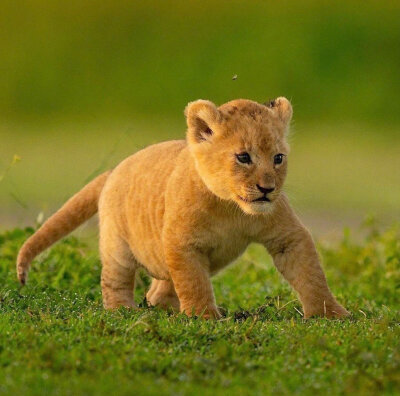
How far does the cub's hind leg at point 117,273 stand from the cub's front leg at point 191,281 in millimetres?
841

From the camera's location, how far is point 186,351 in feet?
20.3

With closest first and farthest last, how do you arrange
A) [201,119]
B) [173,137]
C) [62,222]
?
[201,119], [62,222], [173,137]

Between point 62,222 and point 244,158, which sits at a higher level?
point 244,158

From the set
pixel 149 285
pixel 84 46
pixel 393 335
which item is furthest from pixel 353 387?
pixel 84 46

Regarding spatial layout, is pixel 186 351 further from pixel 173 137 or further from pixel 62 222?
pixel 173 137

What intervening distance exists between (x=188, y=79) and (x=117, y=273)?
13.9 metres

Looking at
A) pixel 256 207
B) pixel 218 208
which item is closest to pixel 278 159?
pixel 256 207

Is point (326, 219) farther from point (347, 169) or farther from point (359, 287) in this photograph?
point (359, 287)

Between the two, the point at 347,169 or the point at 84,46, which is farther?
the point at 84,46

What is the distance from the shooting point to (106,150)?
1948cm

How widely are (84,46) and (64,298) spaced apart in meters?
15.6

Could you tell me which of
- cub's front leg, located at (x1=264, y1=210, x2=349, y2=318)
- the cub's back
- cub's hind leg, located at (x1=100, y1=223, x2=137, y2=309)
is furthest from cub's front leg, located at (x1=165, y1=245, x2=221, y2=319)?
cub's hind leg, located at (x1=100, y1=223, x2=137, y2=309)

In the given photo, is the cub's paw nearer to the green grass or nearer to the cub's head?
the green grass

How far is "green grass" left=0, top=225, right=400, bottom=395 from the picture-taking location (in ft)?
18.3
